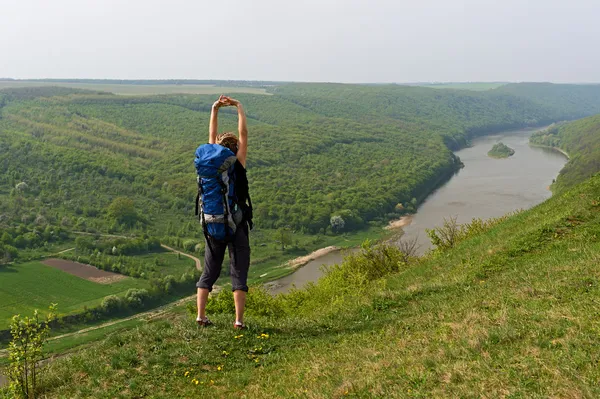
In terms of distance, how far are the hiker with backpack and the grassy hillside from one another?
1.06m

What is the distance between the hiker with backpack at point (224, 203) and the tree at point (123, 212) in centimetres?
8782

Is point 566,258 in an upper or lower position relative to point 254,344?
upper

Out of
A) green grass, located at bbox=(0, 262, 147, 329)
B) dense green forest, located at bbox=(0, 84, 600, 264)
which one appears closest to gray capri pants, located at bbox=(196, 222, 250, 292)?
green grass, located at bbox=(0, 262, 147, 329)

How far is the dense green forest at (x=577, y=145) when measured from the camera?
3642 inches

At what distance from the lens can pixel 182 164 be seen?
128 m

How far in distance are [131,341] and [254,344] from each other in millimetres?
2090

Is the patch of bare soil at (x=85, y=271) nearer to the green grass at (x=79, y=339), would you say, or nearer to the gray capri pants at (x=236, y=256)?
the green grass at (x=79, y=339)

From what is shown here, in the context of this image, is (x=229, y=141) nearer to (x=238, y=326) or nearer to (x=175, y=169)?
(x=238, y=326)

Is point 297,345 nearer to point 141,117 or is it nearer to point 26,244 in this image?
point 26,244

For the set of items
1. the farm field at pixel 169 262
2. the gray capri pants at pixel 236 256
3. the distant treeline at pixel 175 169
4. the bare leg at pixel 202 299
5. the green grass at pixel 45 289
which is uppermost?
the gray capri pants at pixel 236 256

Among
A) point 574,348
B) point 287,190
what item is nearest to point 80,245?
point 287,190

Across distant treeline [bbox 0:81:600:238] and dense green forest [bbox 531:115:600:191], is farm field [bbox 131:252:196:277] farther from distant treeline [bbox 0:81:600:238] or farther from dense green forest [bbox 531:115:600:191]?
dense green forest [bbox 531:115:600:191]

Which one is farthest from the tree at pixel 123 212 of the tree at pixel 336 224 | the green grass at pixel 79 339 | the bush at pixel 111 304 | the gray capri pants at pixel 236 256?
the gray capri pants at pixel 236 256

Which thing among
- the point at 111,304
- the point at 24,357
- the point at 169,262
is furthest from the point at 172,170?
the point at 24,357
